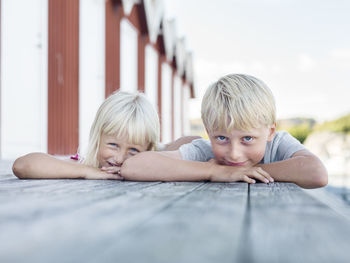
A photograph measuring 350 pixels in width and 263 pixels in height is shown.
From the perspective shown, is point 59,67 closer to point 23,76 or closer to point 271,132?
point 23,76

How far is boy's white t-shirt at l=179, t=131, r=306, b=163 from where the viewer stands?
2.49 metres

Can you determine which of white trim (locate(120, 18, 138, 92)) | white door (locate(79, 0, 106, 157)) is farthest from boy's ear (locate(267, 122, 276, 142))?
white trim (locate(120, 18, 138, 92))

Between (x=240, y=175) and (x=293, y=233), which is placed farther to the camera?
(x=240, y=175)

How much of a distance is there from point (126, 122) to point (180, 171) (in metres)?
A: 0.59

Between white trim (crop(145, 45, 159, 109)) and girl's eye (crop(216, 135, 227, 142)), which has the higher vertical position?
white trim (crop(145, 45, 159, 109))

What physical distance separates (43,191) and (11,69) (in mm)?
4470

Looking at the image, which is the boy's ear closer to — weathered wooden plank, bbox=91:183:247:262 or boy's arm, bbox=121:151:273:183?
boy's arm, bbox=121:151:273:183

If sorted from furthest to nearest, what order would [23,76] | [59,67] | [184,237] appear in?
[59,67] → [23,76] → [184,237]

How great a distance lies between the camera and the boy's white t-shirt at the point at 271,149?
249 cm

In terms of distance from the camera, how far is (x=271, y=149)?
2.58 metres

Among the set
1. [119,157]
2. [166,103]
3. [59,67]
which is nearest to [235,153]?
[119,157]

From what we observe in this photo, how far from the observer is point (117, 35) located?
9.48 metres

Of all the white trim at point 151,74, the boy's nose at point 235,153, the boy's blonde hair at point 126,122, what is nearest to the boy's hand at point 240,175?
the boy's nose at point 235,153

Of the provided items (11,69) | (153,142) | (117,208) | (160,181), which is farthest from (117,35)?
Answer: (117,208)
